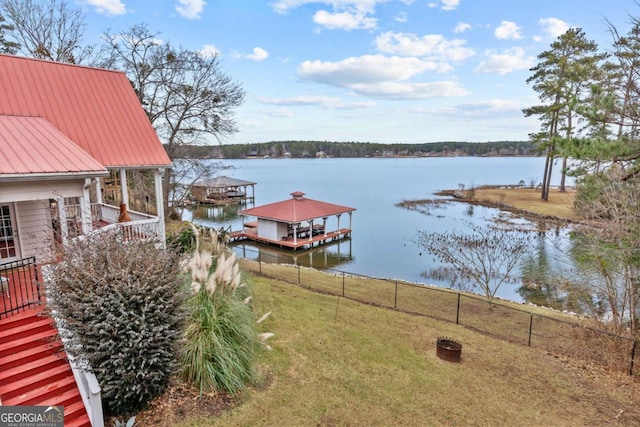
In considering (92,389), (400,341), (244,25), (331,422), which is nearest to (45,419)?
(92,389)

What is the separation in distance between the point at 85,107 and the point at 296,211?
1820 cm

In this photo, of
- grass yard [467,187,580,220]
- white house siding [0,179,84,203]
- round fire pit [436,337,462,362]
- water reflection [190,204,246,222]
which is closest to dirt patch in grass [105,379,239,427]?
round fire pit [436,337,462,362]

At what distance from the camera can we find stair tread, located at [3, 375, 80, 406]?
489cm

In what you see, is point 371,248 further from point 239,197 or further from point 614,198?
point 239,197

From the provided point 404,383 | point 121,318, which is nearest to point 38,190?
point 121,318

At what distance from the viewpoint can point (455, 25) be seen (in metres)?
22.8

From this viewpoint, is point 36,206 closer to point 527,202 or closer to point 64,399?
point 64,399

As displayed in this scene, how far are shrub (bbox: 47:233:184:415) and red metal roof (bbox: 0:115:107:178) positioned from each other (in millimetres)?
3508

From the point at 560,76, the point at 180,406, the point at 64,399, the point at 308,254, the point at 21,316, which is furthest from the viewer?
the point at 560,76

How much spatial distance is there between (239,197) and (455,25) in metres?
39.5

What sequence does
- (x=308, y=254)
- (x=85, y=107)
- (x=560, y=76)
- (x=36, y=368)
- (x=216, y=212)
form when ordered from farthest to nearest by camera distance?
(x=216, y=212) → (x=560, y=76) → (x=308, y=254) → (x=85, y=107) → (x=36, y=368)

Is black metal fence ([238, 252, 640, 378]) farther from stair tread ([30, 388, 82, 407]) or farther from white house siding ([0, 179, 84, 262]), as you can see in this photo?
stair tread ([30, 388, 82, 407])

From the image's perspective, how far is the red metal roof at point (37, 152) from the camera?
24.0ft

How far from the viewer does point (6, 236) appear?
9203mm
